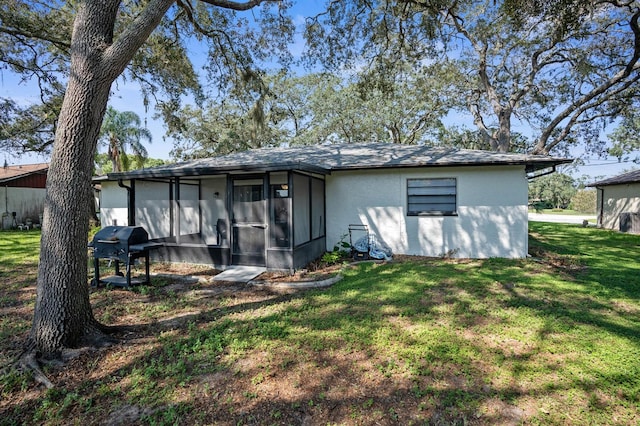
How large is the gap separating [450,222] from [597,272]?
10.2ft

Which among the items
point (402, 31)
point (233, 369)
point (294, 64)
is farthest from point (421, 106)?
point (233, 369)

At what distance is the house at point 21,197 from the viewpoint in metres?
17.1

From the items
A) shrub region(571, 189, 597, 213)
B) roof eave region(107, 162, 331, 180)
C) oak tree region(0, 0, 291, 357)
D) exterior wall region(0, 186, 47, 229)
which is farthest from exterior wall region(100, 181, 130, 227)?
shrub region(571, 189, 597, 213)

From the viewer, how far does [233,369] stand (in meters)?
3.02

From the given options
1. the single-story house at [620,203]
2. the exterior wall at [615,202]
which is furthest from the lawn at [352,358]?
the exterior wall at [615,202]

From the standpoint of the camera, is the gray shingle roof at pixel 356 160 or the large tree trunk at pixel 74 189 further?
the gray shingle roof at pixel 356 160

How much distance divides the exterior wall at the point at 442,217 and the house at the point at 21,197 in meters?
17.7

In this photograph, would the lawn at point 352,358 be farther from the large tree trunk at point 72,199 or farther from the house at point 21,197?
the house at point 21,197

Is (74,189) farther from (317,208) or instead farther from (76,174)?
(317,208)

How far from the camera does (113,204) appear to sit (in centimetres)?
1271

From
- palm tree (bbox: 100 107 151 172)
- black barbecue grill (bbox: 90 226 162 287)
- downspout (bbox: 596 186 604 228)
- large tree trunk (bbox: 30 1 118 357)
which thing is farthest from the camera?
palm tree (bbox: 100 107 151 172)

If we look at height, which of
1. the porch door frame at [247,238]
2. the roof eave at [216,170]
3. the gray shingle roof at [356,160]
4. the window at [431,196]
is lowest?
the porch door frame at [247,238]

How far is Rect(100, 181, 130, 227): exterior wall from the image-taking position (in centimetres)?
1255

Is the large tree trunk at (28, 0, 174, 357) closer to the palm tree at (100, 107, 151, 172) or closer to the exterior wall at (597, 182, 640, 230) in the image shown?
the palm tree at (100, 107, 151, 172)
